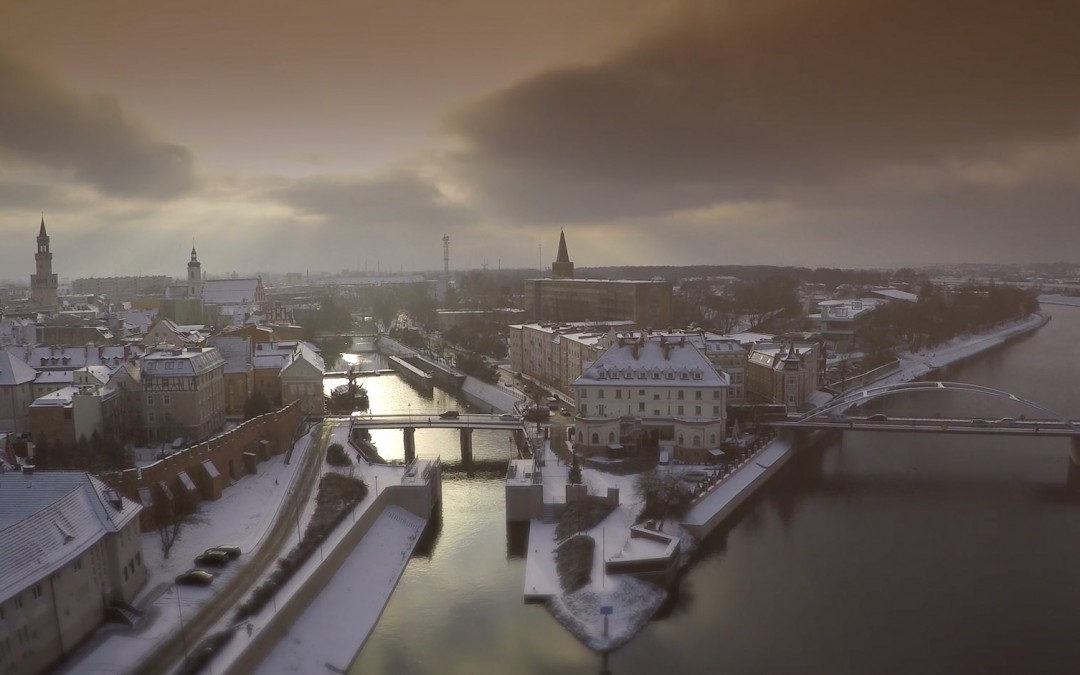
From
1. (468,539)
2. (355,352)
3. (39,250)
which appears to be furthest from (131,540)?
(39,250)

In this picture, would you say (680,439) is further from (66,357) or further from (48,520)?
(66,357)

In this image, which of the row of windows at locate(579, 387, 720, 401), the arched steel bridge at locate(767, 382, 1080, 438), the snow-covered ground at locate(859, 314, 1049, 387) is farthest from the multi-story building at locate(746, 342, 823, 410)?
the snow-covered ground at locate(859, 314, 1049, 387)

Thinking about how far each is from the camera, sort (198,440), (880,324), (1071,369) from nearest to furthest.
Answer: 1. (198,440)
2. (1071,369)
3. (880,324)

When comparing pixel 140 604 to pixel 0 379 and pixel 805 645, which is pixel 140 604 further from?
pixel 0 379

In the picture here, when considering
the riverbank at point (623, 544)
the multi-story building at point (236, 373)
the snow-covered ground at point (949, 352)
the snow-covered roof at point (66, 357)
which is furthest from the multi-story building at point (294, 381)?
the snow-covered ground at point (949, 352)

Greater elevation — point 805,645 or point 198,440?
point 198,440

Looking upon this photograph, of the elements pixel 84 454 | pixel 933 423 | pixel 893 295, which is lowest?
pixel 933 423

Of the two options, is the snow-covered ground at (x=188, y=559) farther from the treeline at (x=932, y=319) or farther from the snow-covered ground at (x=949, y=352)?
the treeline at (x=932, y=319)

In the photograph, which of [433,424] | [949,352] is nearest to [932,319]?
[949,352]
